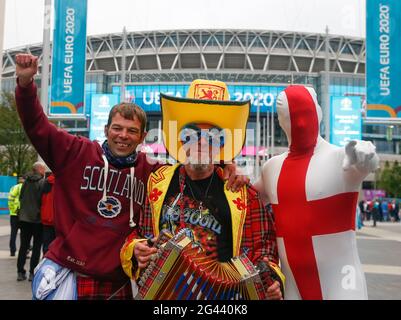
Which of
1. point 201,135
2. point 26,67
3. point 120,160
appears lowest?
point 120,160

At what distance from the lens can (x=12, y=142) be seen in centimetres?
2209

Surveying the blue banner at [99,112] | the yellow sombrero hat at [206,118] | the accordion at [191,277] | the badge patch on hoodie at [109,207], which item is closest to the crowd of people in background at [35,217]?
the badge patch on hoodie at [109,207]

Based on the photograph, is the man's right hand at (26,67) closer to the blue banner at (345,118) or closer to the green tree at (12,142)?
the green tree at (12,142)

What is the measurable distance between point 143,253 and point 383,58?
12.6m

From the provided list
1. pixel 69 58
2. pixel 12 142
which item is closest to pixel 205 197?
pixel 69 58

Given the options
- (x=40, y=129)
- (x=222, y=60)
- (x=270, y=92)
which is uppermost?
(x=222, y=60)

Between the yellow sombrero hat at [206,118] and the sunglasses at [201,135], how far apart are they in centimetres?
2

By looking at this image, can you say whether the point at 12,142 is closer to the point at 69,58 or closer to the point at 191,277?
the point at 69,58

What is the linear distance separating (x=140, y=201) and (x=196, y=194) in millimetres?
387

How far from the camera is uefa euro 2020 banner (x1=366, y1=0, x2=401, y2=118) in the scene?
41.5ft

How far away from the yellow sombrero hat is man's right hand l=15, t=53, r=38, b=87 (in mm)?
692
